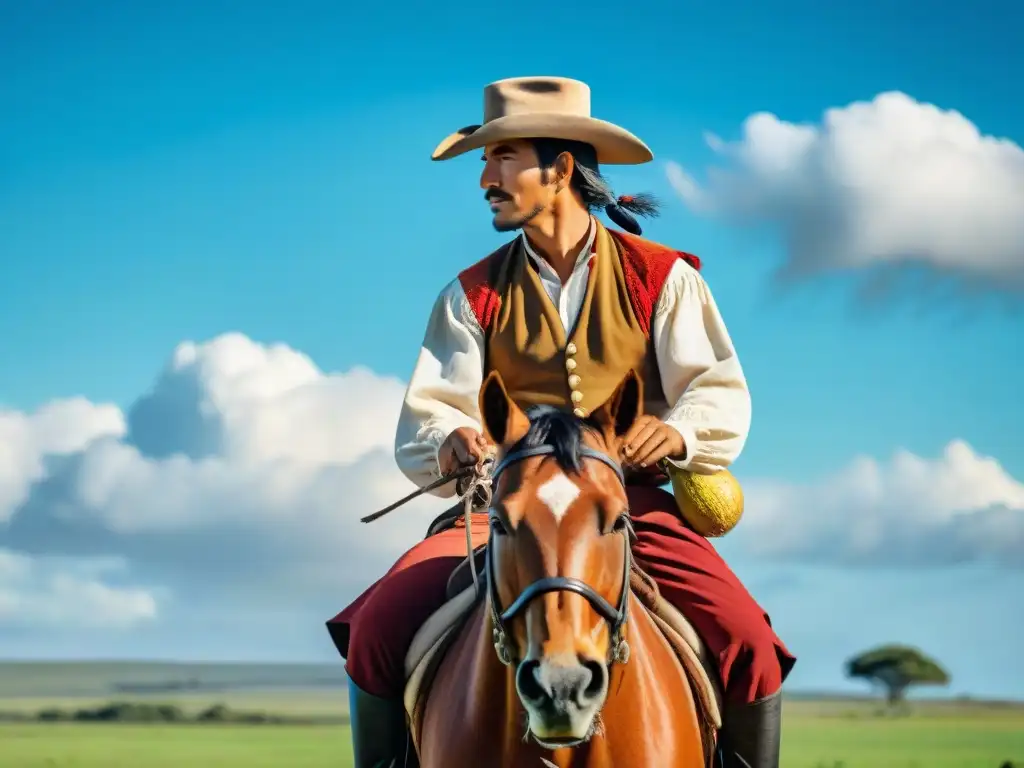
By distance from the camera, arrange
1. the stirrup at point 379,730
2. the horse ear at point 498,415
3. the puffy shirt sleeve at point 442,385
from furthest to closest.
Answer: the puffy shirt sleeve at point 442,385 < the stirrup at point 379,730 < the horse ear at point 498,415

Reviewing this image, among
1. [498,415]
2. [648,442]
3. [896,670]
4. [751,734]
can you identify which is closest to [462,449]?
[498,415]

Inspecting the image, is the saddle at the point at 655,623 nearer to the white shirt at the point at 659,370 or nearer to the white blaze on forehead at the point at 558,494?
the white shirt at the point at 659,370

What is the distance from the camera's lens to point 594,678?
5039mm

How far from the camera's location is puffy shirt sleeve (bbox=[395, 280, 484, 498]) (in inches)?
286

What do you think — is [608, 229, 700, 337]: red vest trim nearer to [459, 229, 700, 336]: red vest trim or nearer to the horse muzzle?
[459, 229, 700, 336]: red vest trim

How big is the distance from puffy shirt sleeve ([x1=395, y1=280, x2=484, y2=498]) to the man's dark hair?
87 centimetres

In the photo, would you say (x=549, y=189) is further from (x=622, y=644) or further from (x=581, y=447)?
(x=622, y=644)

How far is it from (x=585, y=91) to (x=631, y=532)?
321cm

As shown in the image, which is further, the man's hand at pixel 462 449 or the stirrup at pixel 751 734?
the stirrup at pixel 751 734

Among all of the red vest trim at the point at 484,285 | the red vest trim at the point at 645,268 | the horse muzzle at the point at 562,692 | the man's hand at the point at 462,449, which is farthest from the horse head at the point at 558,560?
the red vest trim at the point at 484,285

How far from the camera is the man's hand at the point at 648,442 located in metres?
5.90

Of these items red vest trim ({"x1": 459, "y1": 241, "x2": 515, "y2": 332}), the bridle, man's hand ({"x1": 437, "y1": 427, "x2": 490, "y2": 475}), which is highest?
red vest trim ({"x1": 459, "y1": 241, "x2": 515, "y2": 332})

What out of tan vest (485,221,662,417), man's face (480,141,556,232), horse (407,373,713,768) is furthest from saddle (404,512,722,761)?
man's face (480,141,556,232)

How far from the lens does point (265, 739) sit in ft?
144
